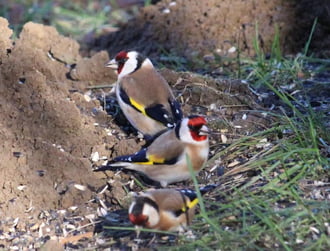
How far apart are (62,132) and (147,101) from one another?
684 millimetres

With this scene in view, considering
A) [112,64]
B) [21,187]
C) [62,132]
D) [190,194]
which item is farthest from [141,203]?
[112,64]

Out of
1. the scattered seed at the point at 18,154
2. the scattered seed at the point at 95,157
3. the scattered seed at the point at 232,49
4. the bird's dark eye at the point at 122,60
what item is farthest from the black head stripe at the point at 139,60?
the scattered seed at the point at 232,49

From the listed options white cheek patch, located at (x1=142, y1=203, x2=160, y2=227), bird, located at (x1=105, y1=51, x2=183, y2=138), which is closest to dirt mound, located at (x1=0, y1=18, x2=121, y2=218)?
bird, located at (x1=105, y1=51, x2=183, y2=138)

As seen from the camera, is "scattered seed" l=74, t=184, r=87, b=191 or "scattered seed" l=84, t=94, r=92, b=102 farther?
"scattered seed" l=84, t=94, r=92, b=102

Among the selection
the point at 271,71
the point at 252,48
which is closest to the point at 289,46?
the point at 252,48

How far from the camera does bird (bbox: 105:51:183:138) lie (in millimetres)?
5762

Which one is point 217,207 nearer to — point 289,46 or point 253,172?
point 253,172

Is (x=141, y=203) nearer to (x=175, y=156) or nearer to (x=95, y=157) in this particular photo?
(x=175, y=156)

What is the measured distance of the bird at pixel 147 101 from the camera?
576cm

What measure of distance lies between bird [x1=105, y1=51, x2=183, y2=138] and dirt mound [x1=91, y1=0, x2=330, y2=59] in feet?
5.40

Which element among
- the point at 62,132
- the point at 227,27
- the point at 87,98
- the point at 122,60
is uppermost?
the point at 122,60

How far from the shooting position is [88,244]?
481 centimetres

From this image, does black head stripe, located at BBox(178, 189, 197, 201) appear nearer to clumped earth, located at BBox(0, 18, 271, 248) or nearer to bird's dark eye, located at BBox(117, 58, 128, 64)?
clumped earth, located at BBox(0, 18, 271, 248)

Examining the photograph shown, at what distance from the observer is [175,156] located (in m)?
5.24
